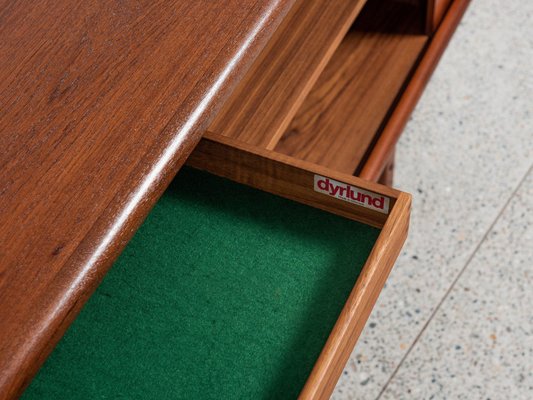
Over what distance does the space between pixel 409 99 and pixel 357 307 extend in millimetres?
578

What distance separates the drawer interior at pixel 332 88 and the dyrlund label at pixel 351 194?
187 mm

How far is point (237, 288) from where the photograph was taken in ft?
2.73

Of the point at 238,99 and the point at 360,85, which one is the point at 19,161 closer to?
the point at 238,99

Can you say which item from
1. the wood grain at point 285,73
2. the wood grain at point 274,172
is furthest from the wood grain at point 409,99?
the wood grain at point 274,172

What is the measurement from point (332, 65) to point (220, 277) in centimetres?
59

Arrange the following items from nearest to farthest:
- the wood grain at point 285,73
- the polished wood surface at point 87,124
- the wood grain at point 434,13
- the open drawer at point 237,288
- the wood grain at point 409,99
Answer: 1. the polished wood surface at point 87,124
2. the open drawer at point 237,288
3. the wood grain at point 285,73
4. the wood grain at point 409,99
5. the wood grain at point 434,13

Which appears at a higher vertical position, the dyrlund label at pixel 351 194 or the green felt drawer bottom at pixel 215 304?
the dyrlund label at pixel 351 194

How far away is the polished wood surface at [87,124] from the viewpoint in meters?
0.62

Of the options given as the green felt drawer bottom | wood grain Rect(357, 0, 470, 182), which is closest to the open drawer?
the green felt drawer bottom

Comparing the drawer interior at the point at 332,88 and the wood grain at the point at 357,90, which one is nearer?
the drawer interior at the point at 332,88

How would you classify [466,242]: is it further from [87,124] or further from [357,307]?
[87,124]

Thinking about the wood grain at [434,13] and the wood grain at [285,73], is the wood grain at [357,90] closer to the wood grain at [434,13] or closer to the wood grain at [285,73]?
the wood grain at [434,13]

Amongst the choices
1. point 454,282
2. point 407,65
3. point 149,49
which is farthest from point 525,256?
point 149,49

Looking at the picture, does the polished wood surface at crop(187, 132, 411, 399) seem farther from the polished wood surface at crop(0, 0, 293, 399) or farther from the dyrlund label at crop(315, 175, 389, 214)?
the polished wood surface at crop(0, 0, 293, 399)
